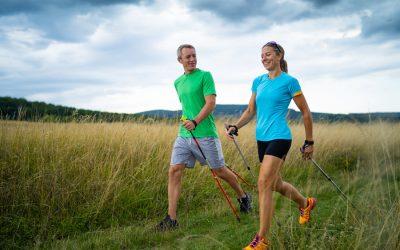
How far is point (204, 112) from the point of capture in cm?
575

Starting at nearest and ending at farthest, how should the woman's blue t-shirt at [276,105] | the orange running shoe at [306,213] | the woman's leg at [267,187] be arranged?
the woman's leg at [267,187], the woman's blue t-shirt at [276,105], the orange running shoe at [306,213]

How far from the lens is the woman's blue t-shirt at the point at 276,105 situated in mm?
4813

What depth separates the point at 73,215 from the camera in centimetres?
644

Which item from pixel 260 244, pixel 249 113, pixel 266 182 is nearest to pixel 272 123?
pixel 266 182

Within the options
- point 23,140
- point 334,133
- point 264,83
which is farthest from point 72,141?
point 334,133

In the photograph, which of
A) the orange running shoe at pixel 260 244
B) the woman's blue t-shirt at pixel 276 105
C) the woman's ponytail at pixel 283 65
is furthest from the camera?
the woman's ponytail at pixel 283 65

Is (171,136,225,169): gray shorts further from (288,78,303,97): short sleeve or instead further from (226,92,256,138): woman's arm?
(288,78,303,97): short sleeve

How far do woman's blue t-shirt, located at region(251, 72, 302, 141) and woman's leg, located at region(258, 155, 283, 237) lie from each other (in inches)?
10.7

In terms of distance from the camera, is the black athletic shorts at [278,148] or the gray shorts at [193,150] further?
the gray shorts at [193,150]

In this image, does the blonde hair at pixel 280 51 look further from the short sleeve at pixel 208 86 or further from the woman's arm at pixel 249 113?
the short sleeve at pixel 208 86

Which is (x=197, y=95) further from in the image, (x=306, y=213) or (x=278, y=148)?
(x=306, y=213)

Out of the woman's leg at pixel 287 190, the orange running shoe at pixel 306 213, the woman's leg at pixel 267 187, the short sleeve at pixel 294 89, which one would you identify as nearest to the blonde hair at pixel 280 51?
the short sleeve at pixel 294 89

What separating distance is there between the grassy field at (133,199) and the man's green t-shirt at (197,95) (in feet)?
4.35

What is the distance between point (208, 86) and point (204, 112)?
371 millimetres
